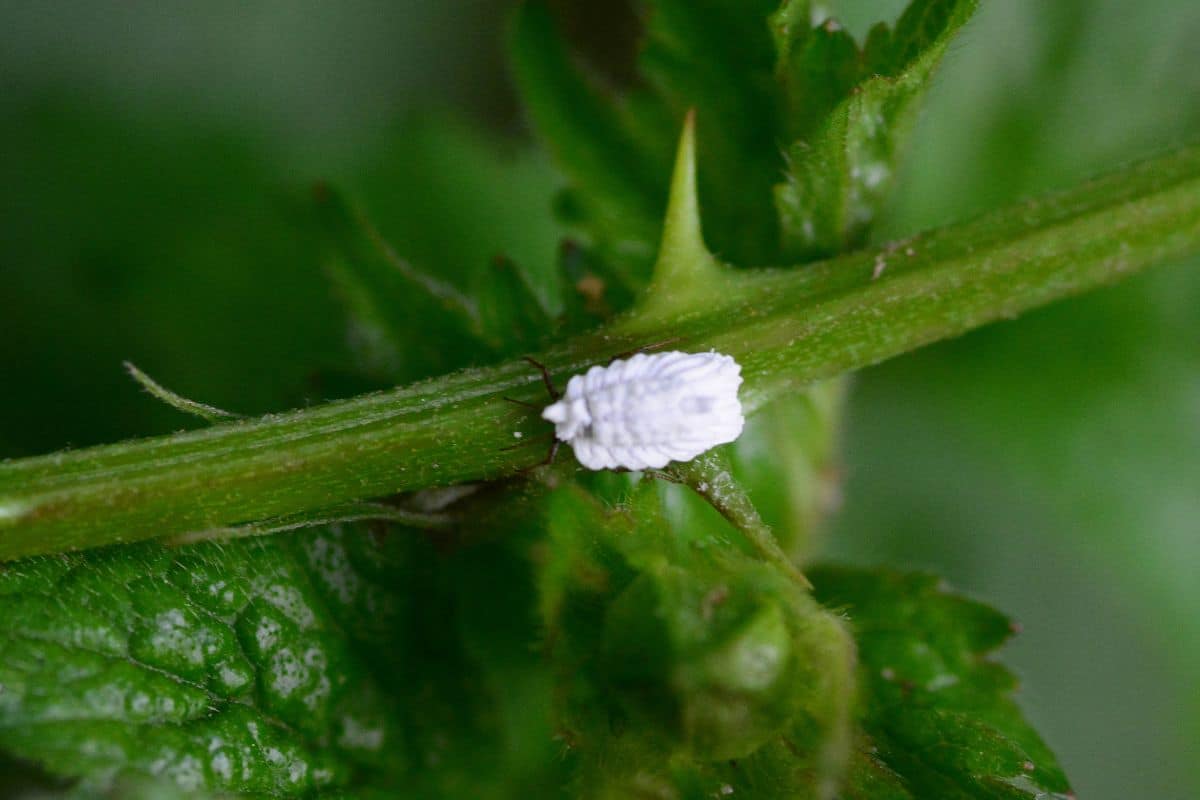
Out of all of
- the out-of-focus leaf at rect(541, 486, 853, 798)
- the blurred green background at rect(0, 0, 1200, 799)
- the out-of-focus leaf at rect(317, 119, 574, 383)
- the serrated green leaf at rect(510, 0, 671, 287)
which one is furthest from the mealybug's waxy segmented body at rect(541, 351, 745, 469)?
the blurred green background at rect(0, 0, 1200, 799)

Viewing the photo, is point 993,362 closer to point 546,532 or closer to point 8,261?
point 546,532

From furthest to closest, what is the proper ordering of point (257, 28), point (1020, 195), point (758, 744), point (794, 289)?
point (257, 28), point (1020, 195), point (794, 289), point (758, 744)

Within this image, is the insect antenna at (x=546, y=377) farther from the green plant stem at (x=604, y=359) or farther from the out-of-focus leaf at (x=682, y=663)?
the out-of-focus leaf at (x=682, y=663)

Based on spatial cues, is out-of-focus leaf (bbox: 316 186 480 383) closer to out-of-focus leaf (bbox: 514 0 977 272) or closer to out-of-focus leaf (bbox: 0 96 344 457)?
out-of-focus leaf (bbox: 514 0 977 272)

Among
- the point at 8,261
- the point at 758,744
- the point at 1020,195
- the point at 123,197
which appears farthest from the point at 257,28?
the point at 758,744

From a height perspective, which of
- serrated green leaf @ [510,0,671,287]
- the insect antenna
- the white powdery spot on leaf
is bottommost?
the white powdery spot on leaf

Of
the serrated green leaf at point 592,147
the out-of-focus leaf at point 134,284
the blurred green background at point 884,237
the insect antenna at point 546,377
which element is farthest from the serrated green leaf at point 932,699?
the out-of-focus leaf at point 134,284
